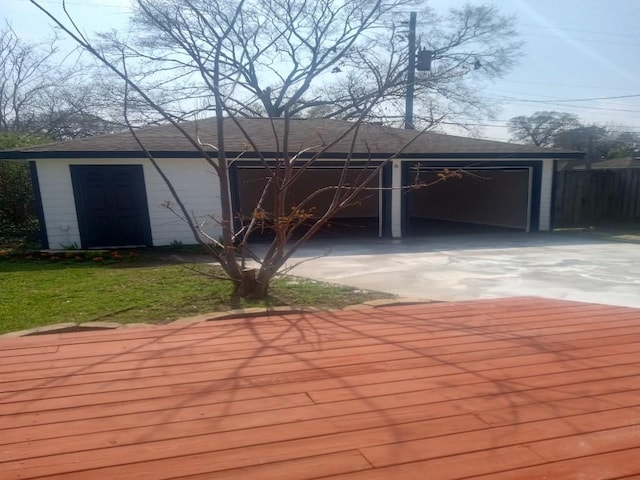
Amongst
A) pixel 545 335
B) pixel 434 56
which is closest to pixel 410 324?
pixel 545 335

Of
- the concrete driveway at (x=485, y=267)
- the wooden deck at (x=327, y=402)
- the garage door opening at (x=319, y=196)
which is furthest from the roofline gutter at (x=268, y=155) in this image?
the wooden deck at (x=327, y=402)

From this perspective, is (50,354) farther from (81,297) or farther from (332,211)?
(332,211)

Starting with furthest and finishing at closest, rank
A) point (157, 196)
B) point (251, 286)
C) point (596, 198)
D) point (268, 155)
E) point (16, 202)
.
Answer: point (596, 198) < point (16, 202) < point (268, 155) < point (157, 196) < point (251, 286)

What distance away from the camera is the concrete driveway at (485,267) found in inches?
181

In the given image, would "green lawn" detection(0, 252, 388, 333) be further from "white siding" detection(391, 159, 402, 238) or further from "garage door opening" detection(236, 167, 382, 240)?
"garage door opening" detection(236, 167, 382, 240)

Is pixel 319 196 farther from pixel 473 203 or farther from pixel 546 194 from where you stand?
pixel 546 194

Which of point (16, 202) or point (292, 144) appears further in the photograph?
point (16, 202)

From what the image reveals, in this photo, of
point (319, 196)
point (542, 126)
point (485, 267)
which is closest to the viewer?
point (485, 267)

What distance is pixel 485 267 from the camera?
235 inches

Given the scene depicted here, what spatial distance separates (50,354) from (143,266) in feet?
12.7

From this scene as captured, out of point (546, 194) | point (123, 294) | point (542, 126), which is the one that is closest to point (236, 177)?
point (123, 294)

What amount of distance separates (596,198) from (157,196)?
35.9ft

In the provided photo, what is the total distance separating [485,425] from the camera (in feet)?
5.87

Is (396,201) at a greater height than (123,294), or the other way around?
(396,201)
